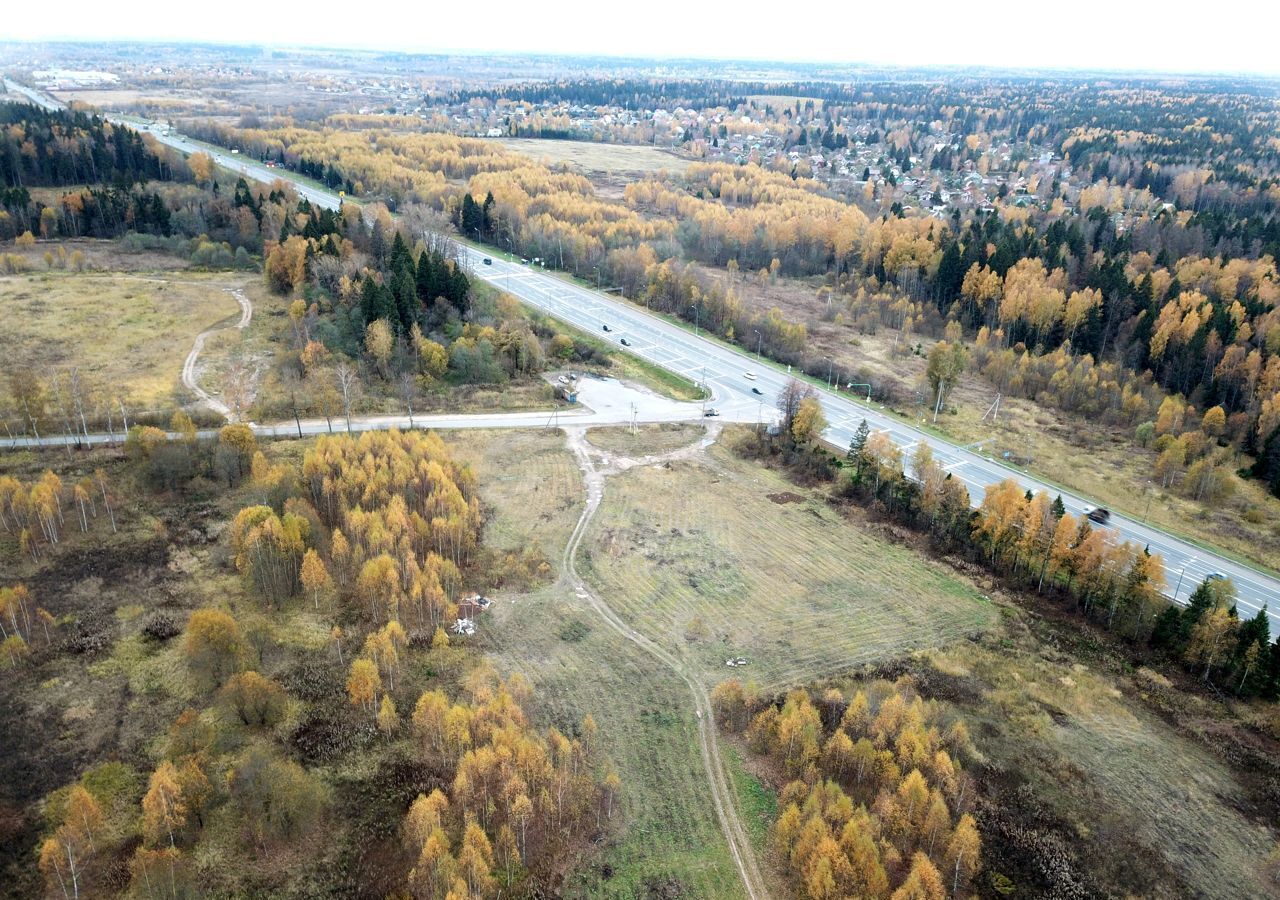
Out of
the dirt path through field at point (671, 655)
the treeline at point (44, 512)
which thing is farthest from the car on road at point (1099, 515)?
the treeline at point (44, 512)

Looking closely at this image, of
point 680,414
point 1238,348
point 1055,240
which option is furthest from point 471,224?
point 1238,348

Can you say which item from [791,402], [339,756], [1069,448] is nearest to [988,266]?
[1069,448]

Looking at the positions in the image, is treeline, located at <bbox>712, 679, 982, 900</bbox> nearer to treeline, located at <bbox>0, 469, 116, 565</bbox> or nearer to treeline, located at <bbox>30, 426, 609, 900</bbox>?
treeline, located at <bbox>30, 426, 609, 900</bbox>

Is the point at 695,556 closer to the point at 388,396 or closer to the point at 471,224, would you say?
the point at 388,396

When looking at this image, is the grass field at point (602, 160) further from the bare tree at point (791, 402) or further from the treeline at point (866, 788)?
the treeline at point (866, 788)

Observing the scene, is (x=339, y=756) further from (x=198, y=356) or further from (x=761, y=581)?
(x=198, y=356)

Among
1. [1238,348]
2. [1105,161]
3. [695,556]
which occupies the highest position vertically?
[1105,161]
